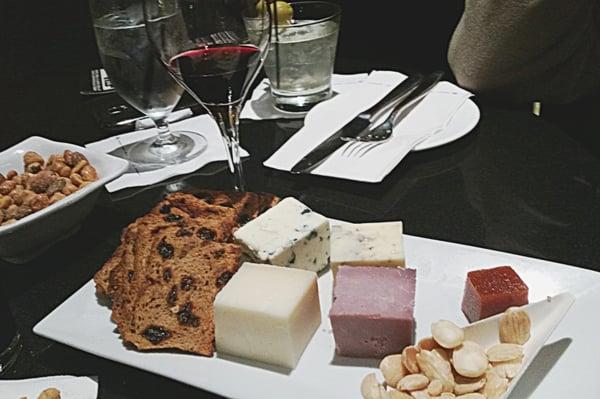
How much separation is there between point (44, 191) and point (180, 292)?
0.31 meters

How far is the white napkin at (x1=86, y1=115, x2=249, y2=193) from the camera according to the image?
1108mm

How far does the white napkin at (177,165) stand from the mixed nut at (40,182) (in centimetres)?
11

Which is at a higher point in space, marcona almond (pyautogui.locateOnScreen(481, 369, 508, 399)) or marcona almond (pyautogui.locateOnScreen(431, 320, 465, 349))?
marcona almond (pyautogui.locateOnScreen(431, 320, 465, 349))

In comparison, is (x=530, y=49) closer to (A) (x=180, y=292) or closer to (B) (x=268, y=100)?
(B) (x=268, y=100)

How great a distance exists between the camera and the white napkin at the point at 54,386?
673mm

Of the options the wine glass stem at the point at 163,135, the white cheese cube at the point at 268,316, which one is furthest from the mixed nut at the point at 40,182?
the white cheese cube at the point at 268,316

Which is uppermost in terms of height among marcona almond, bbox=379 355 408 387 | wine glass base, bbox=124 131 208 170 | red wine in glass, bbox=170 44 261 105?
red wine in glass, bbox=170 44 261 105

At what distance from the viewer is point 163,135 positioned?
1213 mm

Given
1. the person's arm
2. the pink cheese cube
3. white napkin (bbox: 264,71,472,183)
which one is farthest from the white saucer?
the pink cheese cube

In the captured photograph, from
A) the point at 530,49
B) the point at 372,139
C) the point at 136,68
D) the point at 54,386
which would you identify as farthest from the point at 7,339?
the point at 530,49

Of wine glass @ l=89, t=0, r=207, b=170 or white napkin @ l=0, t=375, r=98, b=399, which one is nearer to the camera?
white napkin @ l=0, t=375, r=98, b=399

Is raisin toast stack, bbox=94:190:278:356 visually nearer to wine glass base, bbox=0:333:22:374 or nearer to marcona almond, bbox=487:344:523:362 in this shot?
wine glass base, bbox=0:333:22:374

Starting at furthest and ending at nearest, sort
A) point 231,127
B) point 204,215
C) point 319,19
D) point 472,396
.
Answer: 1. point 319,19
2. point 231,127
3. point 204,215
4. point 472,396

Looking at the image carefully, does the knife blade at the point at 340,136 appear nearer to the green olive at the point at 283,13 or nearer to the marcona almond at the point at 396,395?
the green olive at the point at 283,13
